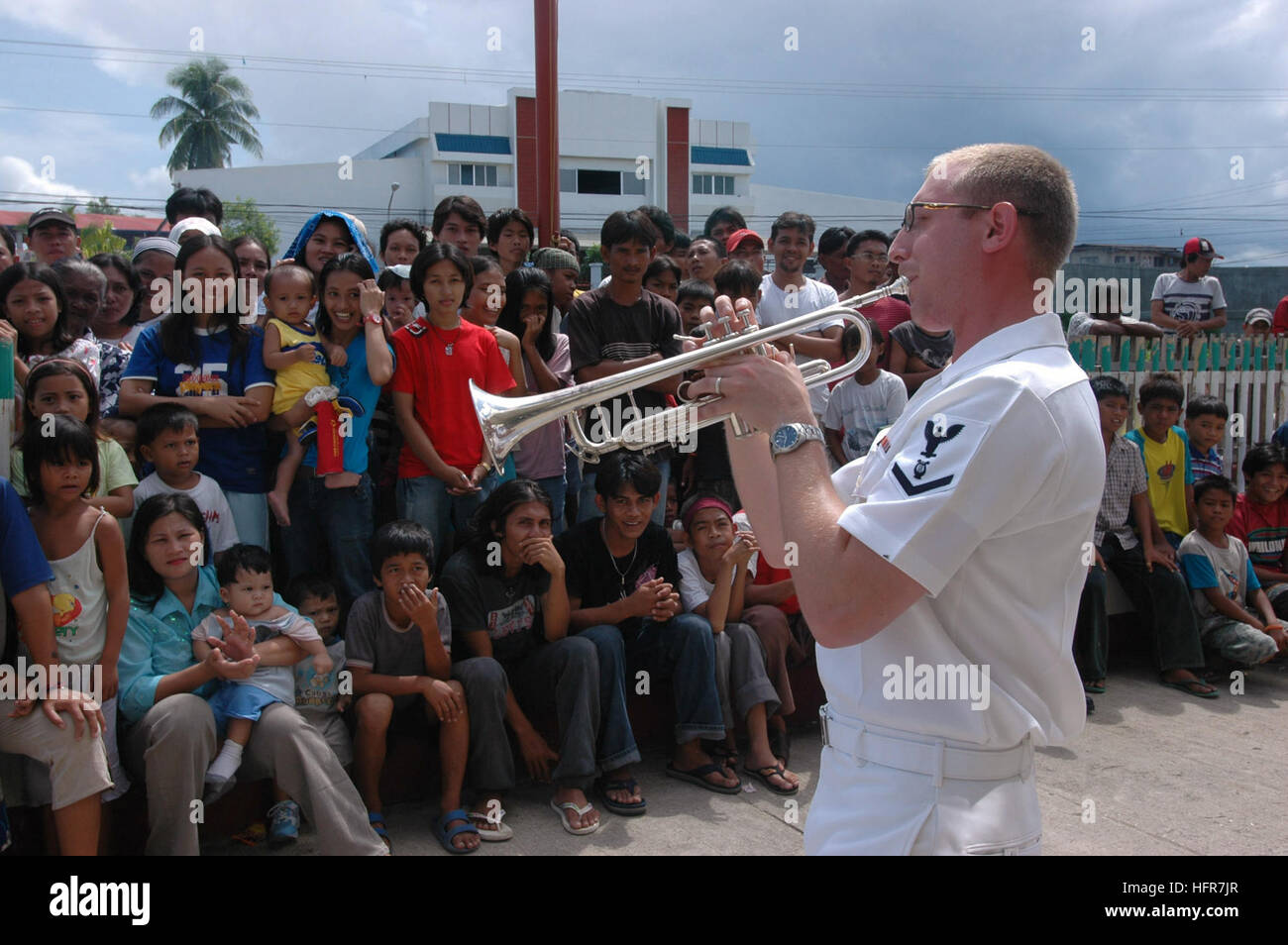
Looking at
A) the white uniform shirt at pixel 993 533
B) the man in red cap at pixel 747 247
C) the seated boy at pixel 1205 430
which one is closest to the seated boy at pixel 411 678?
the white uniform shirt at pixel 993 533

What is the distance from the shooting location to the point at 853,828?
1.73 metres

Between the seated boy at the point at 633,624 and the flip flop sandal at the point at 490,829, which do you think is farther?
the seated boy at the point at 633,624

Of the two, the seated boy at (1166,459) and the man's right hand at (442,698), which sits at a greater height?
the seated boy at (1166,459)

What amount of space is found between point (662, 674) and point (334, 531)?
165cm

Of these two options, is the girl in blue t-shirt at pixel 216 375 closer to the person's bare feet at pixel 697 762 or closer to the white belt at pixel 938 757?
the person's bare feet at pixel 697 762

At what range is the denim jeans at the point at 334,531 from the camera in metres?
4.41

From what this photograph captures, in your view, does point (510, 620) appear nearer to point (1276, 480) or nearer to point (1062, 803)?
point (1062, 803)

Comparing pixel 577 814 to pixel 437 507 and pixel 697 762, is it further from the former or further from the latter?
pixel 437 507

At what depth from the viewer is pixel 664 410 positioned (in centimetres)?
246

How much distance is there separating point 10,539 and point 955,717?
3028 millimetres

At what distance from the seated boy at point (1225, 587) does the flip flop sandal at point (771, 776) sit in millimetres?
3432

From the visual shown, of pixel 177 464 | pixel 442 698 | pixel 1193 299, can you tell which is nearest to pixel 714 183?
pixel 1193 299
